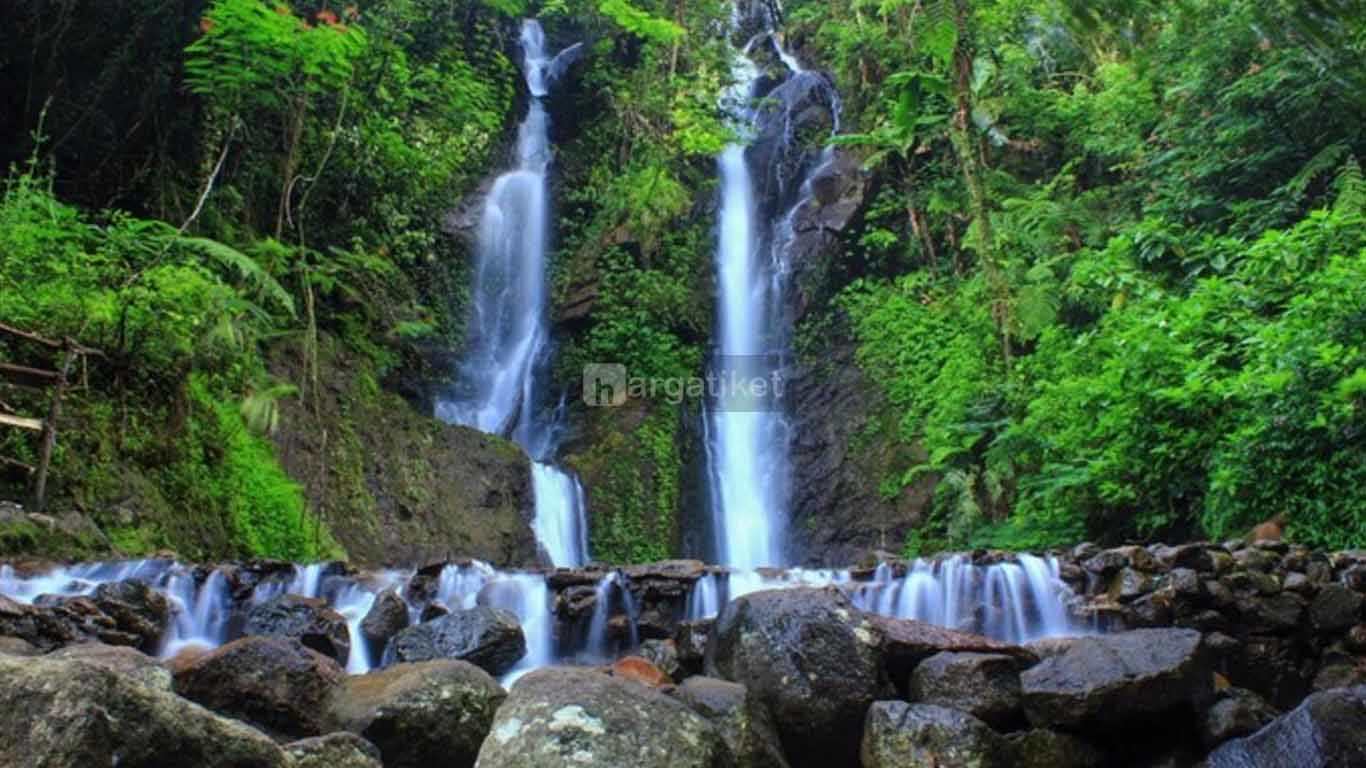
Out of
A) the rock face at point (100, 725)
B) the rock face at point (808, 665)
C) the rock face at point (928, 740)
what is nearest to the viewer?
the rock face at point (100, 725)

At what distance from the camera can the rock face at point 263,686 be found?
14.8 feet

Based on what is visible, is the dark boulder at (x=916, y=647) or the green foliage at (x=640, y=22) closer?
the dark boulder at (x=916, y=647)

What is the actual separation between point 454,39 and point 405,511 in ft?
28.8

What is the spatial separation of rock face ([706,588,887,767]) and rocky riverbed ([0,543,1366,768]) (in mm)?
11

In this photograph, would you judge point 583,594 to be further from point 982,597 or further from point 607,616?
point 982,597

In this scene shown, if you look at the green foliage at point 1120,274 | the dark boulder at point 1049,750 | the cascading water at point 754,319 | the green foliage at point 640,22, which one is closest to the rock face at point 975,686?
the dark boulder at point 1049,750

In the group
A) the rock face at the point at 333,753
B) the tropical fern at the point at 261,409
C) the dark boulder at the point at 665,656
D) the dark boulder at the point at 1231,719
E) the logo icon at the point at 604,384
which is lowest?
the dark boulder at the point at 1231,719

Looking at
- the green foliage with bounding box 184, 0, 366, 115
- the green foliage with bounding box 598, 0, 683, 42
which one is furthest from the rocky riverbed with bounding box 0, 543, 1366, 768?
the green foliage with bounding box 598, 0, 683, 42

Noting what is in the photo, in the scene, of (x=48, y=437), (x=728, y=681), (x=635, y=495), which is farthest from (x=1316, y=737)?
(x=635, y=495)

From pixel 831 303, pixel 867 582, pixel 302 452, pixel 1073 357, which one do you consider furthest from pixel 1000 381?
pixel 302 452

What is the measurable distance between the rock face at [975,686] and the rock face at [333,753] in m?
2.68

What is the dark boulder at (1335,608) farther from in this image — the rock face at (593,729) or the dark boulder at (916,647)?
the rock face at (593,729)

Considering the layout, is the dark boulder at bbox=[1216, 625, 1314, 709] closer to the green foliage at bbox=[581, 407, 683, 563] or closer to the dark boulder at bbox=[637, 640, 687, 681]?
the dark boulder at bbox=[637, 640, 687, 681]

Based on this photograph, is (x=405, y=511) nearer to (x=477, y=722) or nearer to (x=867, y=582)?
(x=867, y=582)
